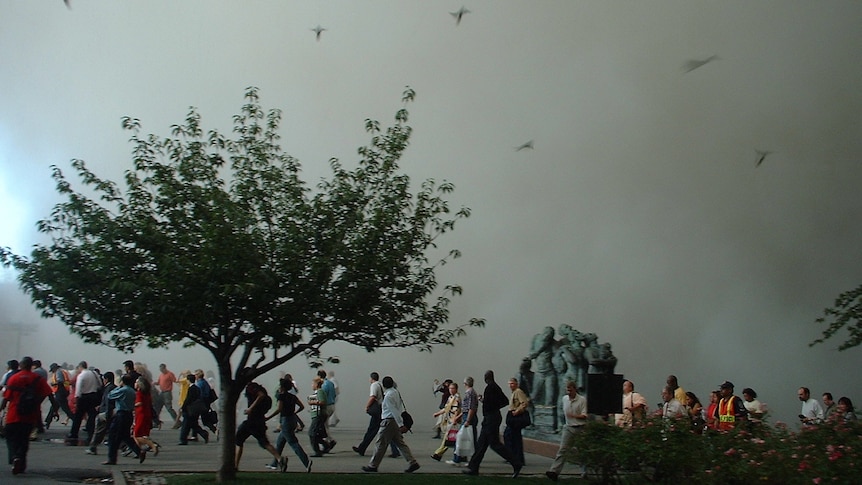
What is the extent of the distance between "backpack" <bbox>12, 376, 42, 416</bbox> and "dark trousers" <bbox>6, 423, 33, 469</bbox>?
20cm

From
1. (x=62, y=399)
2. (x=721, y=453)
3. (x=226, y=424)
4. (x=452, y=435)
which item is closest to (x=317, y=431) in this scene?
(x=452, y=435)

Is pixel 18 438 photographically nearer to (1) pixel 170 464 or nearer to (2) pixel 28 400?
(2) pixel 28 400

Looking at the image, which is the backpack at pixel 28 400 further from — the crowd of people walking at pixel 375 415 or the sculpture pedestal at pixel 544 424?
the sculpture pedestal at pixel 544 424

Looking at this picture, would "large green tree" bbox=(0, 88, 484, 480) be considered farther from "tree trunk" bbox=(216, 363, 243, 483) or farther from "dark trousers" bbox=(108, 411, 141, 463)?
"dark trousers" bbox=(108, 411, 141, 463)

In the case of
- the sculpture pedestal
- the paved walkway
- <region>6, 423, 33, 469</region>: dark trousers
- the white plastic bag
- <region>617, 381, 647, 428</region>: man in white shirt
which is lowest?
the paved walkway

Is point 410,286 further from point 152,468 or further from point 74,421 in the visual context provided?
point 74,421

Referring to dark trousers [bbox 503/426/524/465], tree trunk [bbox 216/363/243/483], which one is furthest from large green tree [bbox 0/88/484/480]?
dark trousers [bbox 503/426/524/465]

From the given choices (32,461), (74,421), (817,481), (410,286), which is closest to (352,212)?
(410,286)

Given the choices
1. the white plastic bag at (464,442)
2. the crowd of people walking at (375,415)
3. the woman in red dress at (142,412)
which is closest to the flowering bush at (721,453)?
the crowd of people walking at (375,415)

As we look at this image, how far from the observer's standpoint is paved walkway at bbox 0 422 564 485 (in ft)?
40.7

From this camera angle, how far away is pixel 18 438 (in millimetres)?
12219

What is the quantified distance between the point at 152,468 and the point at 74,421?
Result: 4800 mm

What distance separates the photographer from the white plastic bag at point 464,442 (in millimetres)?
15062

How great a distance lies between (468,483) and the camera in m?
12.1
